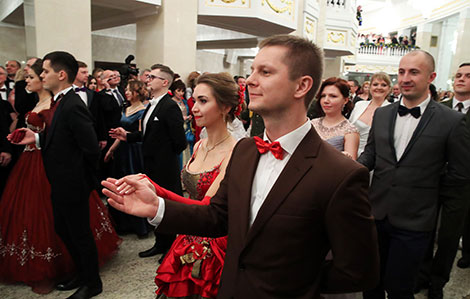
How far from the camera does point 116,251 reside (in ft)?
12.0

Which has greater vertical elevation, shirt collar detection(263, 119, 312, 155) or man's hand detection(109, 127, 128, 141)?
shirt collar detection(263, 119, 312, 155)

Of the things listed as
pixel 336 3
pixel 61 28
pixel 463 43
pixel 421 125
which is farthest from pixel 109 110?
pixel 463 43

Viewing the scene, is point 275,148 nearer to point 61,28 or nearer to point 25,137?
point 25,137

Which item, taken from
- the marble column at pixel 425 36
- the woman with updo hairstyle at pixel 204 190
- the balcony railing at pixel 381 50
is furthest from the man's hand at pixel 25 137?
the marble column at pixel 425 36

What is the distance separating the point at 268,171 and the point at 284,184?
15 cm

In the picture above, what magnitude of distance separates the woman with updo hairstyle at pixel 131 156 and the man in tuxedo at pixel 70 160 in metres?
1.23

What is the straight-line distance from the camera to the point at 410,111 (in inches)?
92.4

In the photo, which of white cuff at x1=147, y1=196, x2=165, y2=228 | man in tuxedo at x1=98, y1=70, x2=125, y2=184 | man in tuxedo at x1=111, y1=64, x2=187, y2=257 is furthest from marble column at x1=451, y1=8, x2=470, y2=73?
white cuff at x1=147, y1=196, x2=165, y2=228

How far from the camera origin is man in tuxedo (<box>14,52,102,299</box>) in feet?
8.74

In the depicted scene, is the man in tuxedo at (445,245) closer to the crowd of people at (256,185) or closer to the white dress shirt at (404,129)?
the crowd of people at (256,185)

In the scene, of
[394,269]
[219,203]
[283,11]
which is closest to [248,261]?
[219,203]

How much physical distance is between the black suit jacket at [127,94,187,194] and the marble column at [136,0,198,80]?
4623 millimetres

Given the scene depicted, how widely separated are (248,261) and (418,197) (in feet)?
5.11

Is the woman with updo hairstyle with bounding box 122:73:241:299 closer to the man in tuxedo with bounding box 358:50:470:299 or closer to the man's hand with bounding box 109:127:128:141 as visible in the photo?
the man in tuxedo with bounding box 358:50:470:299
